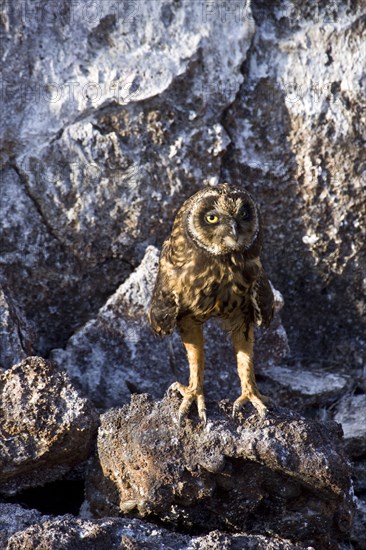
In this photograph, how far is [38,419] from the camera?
4.60 metres

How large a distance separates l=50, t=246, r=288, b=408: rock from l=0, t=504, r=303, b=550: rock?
131cm

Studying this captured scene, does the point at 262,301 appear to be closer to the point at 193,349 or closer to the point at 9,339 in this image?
the point at 193,349

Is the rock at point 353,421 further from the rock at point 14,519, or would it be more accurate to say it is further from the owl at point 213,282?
the rock at point 14,519

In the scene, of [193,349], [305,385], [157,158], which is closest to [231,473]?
[193,349]

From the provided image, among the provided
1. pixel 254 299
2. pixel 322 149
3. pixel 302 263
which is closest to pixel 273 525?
pixel 254 299

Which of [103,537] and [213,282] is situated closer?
[103,537]

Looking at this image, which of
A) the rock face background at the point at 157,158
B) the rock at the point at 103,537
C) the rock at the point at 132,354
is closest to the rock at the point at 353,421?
the rock face background at the point at 157,158

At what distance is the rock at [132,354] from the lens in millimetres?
5488

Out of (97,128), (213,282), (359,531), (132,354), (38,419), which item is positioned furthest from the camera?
(97,128)

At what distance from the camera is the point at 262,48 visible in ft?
19.5

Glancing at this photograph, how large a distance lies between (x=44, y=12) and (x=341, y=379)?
114 inches

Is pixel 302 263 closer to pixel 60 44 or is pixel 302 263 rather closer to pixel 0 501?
pixel 60 44

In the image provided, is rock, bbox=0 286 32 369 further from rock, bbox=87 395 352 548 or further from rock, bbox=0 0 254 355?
rock, bbox=87 395 352 548

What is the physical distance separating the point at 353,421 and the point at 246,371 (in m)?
0.96
